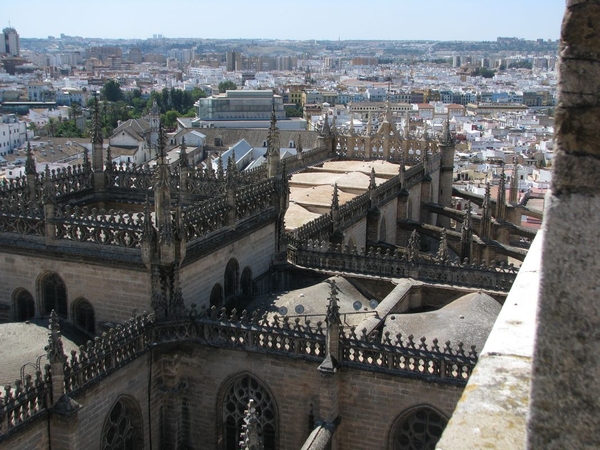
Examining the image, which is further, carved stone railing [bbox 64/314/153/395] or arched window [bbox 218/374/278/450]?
arched window [bbox 218/374/278/450]

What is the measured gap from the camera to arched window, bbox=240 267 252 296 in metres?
25.1

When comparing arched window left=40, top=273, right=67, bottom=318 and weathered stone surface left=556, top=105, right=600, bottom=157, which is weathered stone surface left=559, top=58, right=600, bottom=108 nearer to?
weathered stone surface left=556, top=105, right=600, bottom=157

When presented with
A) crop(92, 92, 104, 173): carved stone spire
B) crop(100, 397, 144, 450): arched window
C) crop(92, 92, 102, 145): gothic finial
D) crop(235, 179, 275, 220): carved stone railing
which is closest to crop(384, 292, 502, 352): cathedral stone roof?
crop(235, 179, 275, 220): carved stone railing

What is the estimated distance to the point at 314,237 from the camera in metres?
31.8

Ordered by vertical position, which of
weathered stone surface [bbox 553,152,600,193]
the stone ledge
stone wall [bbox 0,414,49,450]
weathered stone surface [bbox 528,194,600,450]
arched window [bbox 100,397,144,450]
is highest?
Answer: weathered stone surface [bbox 553,152,600,193]

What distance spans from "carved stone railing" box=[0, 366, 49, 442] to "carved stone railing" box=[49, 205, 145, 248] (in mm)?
5169

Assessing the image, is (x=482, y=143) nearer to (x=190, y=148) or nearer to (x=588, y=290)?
(x=190, y=148)

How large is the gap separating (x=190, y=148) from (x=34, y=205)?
371 ft

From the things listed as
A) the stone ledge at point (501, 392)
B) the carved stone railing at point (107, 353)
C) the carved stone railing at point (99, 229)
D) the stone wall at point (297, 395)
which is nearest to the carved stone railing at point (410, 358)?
the stone wall at point (297, 395)

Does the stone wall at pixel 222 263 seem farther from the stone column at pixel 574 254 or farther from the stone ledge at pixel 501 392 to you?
the stone column at pixel 574 254

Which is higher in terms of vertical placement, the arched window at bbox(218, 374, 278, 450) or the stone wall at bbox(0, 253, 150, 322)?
the stone wall at bbox(0, 253, 150, 322)

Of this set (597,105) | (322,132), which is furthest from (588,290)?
(322,132)

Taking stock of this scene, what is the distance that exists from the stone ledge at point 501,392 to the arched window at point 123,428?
14.9 meters

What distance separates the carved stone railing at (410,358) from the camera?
715 inches
